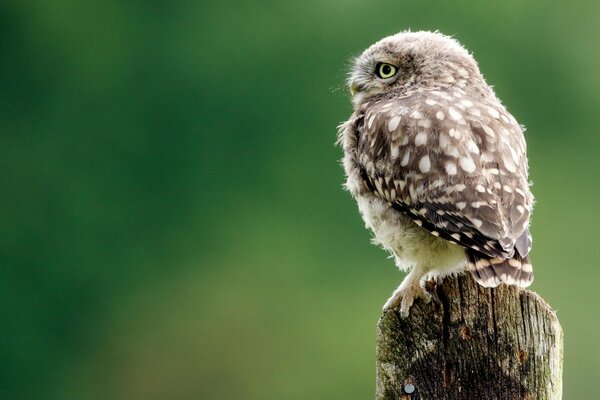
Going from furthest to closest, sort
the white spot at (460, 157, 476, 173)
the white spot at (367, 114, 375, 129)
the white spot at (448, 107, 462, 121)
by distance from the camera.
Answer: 1. the white spot at (367, 114, 375, 129)
2. the white spot at (448, 107, 462, 121)
3. the white spot at (460, 157, 476, 173)

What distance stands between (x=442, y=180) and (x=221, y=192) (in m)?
18.8

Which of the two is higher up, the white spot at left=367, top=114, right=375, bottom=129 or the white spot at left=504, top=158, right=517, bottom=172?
the white spot at left=367, top=114, right=375, bottom=129

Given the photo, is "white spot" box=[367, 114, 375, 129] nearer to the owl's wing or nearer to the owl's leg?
the owl's wing

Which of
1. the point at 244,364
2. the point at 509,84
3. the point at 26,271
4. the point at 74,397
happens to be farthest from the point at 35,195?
the point at 509,84

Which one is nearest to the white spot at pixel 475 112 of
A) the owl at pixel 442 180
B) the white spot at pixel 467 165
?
the owl at pixel 442 180

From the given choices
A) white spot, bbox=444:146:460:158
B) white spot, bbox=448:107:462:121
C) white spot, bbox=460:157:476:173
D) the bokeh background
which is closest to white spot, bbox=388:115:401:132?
white spot, bbox=448:107:462:121

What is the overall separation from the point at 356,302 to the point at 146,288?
195 inches

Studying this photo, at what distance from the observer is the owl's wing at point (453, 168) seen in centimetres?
570

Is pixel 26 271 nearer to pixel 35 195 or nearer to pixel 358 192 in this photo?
pixel 35 195

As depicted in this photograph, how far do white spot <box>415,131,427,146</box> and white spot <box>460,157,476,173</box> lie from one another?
0.78 feet

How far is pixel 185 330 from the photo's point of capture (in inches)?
932

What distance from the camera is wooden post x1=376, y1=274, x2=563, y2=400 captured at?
4953 mm

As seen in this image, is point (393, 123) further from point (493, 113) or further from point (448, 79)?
point (448, 79)

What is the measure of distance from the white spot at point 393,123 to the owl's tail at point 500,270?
2.92 feet
